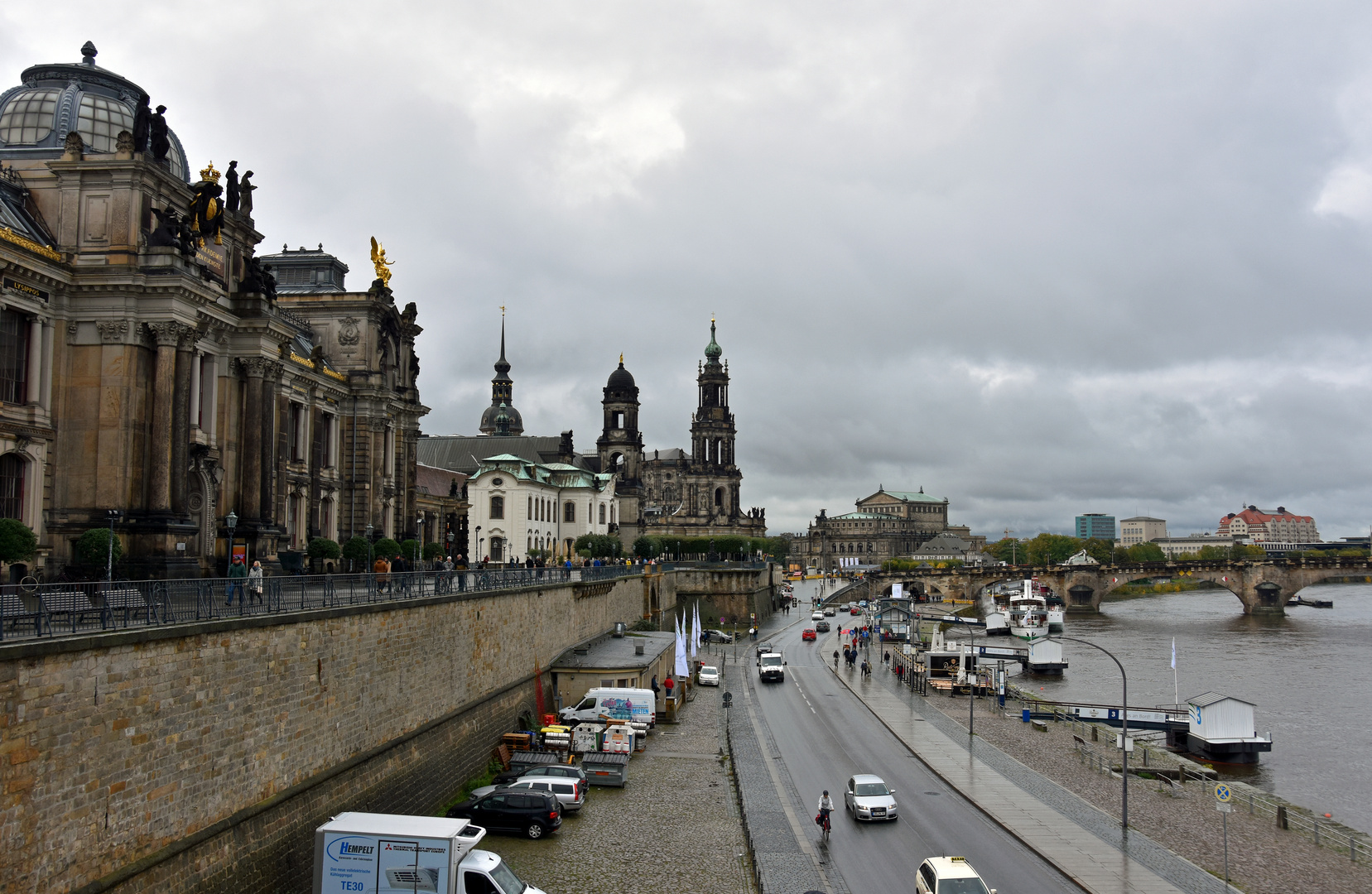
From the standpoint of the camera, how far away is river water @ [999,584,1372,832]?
43.2 m

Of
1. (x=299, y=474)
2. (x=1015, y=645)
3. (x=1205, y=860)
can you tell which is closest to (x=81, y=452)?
(x=299, y=474)

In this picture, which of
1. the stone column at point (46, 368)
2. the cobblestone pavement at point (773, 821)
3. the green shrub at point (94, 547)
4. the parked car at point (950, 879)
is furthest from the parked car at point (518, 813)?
the stone column at point (46, 368)

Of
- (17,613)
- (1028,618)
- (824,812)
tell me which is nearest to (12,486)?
(17,613)

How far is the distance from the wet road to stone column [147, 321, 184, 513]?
21701 millimetres

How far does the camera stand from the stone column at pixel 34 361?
30.0 m

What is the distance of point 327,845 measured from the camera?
20234 millimetres

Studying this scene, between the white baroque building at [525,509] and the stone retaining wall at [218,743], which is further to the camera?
the white baroque building at [525,509]

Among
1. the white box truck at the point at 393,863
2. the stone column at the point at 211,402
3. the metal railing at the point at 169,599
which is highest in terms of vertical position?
the stone column at the point at 211,402

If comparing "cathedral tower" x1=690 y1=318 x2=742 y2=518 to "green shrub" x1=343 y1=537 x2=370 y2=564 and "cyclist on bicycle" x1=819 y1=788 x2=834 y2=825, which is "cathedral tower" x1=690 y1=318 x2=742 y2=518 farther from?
"cyclist on bicycle" x1=819 y1=788 x2=834 y2=825

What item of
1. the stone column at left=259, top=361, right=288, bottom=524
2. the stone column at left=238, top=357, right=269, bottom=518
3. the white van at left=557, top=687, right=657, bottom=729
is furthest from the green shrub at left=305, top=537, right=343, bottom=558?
the white van at left=557, top=687, right=657, bottom=729

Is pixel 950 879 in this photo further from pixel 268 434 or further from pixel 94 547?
pixel 268 434

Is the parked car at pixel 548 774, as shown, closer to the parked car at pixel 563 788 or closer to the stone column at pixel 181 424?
the parked car at pixel 563 788

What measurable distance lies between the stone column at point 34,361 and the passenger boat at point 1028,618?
78979 millimetres

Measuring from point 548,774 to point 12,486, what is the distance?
1743 centimetres
